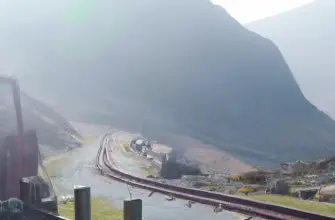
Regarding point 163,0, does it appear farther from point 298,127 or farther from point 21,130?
point 21,130

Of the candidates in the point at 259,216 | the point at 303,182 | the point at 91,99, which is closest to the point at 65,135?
the point at 303,182

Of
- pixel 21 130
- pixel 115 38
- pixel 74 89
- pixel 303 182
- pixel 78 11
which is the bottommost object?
pixel 303 182

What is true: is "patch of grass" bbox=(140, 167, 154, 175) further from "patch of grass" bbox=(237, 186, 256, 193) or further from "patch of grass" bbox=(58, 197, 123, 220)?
"patch of grass" bbox=(58, 197, 123, 220)

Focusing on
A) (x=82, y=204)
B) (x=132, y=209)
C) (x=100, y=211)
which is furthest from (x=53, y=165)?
(x=132, y=209)

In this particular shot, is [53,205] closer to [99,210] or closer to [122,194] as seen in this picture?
[99,210]

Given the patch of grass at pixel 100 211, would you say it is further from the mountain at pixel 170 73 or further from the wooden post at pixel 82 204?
the mountain at pixel 170 73

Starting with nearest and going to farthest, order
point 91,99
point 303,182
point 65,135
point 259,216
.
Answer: point 259,216 < point 303,182 < point 65,135 < point 91,99
